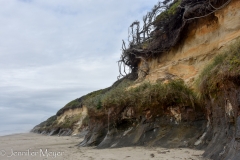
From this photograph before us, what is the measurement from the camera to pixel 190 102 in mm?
9344

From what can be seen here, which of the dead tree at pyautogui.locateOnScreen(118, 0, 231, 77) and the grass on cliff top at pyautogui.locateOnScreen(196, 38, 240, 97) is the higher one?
the dead tree at pyautogui.locateOnScreen(118, 0, 231, 77)

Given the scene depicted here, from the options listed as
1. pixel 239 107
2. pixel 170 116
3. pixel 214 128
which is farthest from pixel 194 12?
pixel 239 107

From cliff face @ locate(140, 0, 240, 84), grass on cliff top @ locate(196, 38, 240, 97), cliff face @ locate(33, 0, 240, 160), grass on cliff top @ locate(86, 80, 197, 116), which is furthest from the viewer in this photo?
cliff face @ locate(140, 0, 240, 84)

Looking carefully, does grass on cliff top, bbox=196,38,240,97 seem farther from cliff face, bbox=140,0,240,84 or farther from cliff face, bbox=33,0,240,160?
cliff face, bbox=140,0,240,84

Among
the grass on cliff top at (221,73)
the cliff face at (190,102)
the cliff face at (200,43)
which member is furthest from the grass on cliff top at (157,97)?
the grass on cliff top at (221,73)

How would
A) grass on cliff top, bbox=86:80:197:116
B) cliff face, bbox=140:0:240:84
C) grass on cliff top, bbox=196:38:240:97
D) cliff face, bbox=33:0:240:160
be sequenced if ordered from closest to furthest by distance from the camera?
1. grass on cliff top, bbox=196:38:240:97
2. cliff face, bbox=33:0:240:160
3. grass on cliff top, bbox=86:80:197:116
4. cliff face, bbox=140:0:240:84

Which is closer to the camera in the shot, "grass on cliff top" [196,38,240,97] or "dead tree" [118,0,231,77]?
"grass on cliff top" [196,38,240,97]

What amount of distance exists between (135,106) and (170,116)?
179 centimetres

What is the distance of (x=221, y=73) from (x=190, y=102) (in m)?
2.98

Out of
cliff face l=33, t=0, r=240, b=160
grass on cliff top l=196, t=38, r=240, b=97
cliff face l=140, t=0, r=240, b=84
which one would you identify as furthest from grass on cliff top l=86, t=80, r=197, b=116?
grass on cliff top l=196, t=38, r=240, b=97

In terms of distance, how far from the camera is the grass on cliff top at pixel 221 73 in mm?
6137

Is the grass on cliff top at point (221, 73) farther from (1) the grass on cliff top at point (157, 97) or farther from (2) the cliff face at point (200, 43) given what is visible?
(2) the cliff face at point (200, 43)

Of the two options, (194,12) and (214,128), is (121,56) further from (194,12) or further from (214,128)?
(214,128)

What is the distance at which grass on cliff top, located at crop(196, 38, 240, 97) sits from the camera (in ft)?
20.1
